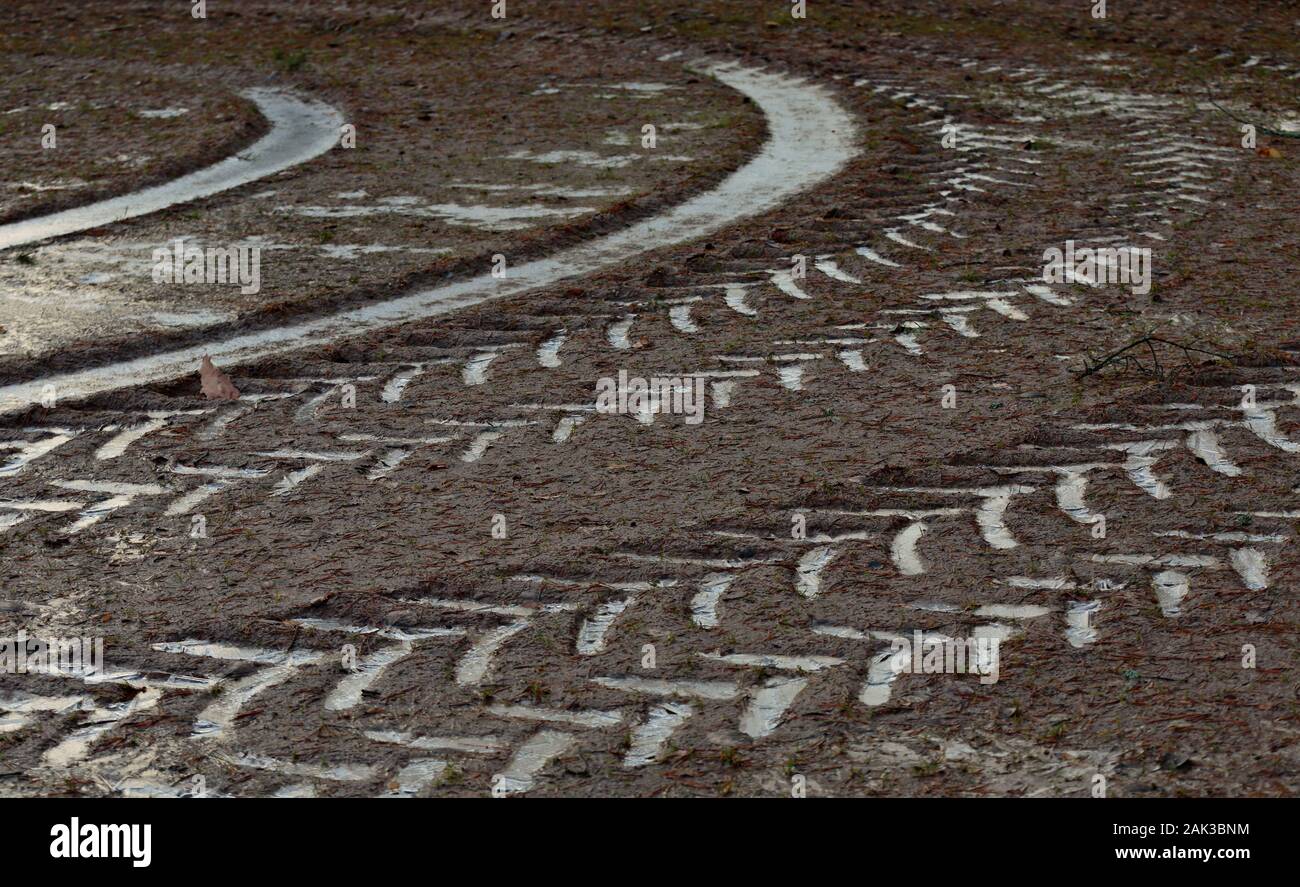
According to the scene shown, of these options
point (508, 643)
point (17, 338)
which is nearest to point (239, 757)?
point (508, 643)

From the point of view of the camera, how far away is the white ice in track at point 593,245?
6.54m

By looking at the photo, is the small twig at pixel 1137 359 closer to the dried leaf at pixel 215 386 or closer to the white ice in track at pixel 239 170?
the dried leaf at pixel 215 386

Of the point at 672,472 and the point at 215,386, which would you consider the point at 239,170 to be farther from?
the point at 672,472

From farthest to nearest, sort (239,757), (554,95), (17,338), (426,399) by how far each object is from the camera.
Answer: (554,95)
(17,338)
(426,399)
(239,757)

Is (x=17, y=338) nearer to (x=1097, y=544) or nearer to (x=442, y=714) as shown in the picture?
(x=442, y=714)

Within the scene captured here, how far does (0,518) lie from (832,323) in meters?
3.55

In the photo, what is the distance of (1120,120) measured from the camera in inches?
453

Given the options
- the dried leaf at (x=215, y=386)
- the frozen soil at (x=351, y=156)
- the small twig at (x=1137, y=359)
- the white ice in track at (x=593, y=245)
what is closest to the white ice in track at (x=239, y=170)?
the white ice in track at (x=593, y=245)

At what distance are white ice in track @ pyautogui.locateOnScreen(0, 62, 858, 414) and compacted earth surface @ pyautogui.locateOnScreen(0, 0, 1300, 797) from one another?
0.19 ft

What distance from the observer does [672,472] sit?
17.4 feet

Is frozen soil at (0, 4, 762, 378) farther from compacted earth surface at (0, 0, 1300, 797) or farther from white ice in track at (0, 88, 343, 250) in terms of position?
white ice in track at (0, 88, 343, 250)

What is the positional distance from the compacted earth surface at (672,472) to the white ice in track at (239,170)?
0.83 feet

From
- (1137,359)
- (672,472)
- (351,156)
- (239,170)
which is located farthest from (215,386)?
(351,156)

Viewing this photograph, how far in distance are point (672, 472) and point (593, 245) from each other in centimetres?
334
